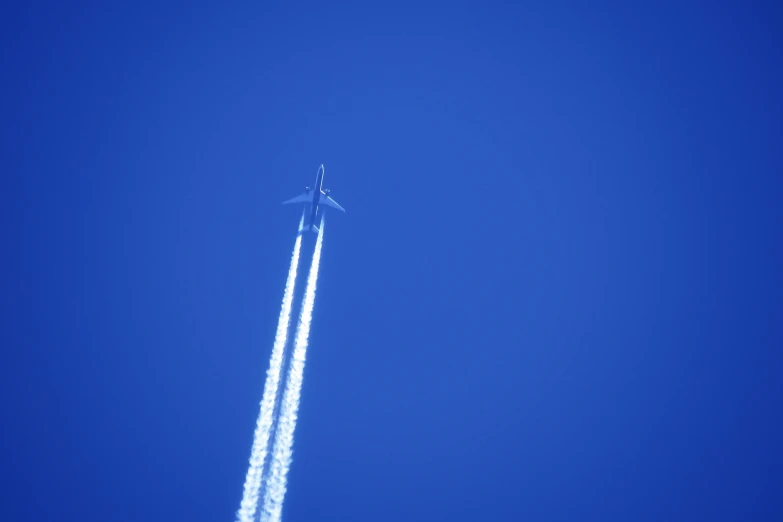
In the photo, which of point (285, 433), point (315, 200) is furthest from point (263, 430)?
point (315, 200)

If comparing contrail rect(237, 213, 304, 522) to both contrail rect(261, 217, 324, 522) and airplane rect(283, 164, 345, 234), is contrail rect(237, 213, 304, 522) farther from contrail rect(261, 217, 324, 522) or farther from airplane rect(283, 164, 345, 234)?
airplane rect(283, 164, 345, 234)

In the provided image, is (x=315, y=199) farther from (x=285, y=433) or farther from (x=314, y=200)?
(x=285, y=433)

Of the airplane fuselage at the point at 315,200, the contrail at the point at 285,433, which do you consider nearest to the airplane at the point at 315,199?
the airplane fuselage at the point at 315,200

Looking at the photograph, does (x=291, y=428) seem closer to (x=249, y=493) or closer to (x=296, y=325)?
(x=249, y=493)

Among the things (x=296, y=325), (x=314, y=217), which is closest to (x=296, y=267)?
(x=314, y=217)

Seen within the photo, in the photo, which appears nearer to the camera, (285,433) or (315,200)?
(285,433)

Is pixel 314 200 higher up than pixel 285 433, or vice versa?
pixel 314 200

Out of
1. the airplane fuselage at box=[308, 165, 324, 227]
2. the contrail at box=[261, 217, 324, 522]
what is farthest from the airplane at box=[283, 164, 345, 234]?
the contrail at box=[261, 217, 324, 522]

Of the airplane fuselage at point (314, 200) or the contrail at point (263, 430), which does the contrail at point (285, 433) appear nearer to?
the contrail at point (263, 430)
